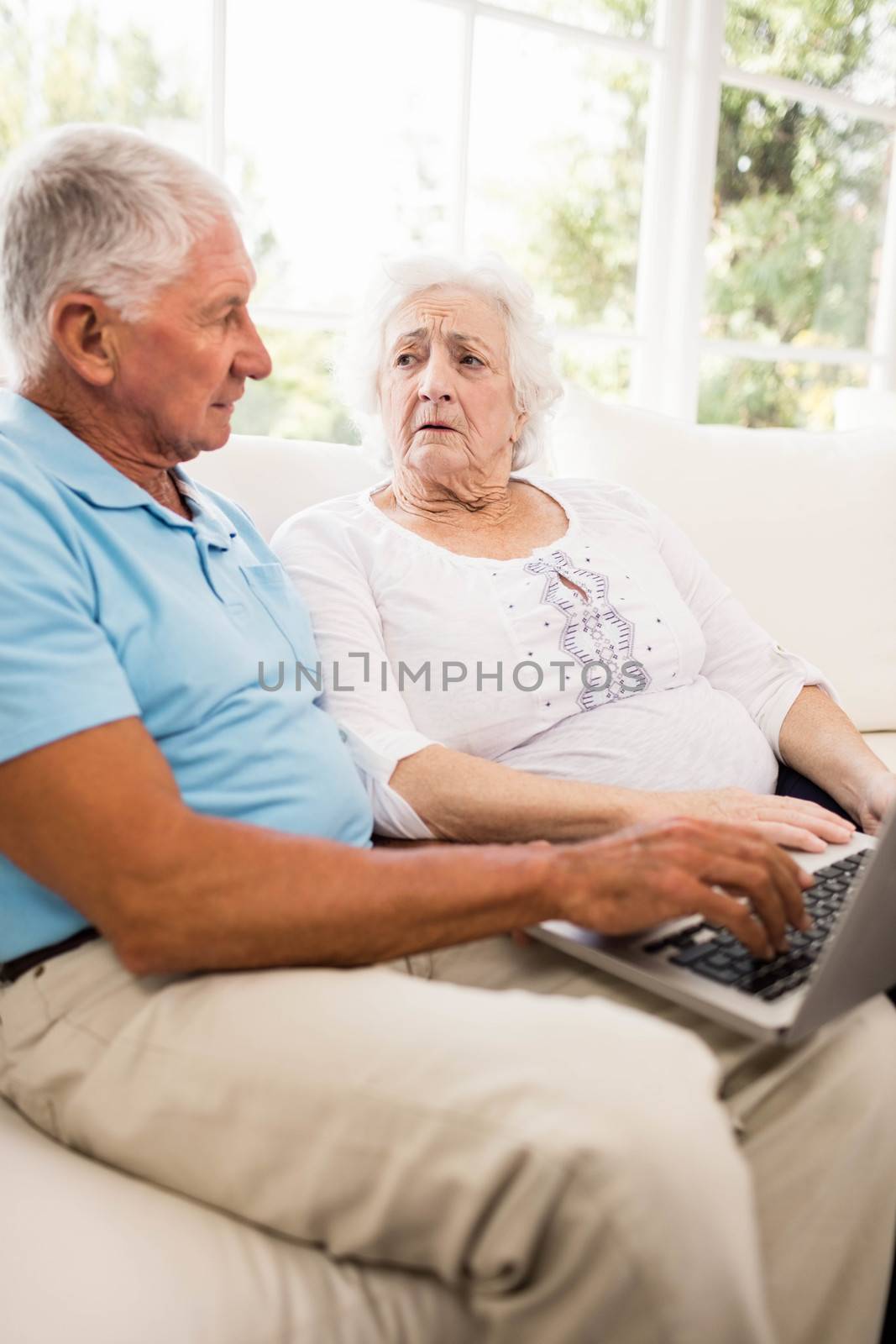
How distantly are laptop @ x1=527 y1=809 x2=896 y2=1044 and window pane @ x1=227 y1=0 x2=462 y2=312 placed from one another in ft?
6.84

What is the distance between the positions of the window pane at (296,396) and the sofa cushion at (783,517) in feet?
3.63

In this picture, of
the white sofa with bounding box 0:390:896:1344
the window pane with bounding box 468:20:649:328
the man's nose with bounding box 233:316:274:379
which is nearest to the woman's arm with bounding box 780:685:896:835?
the white sofa with bounding box 0:390:896:1344

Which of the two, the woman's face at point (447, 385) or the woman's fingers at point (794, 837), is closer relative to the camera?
the woman's fingers at point (794, 837)

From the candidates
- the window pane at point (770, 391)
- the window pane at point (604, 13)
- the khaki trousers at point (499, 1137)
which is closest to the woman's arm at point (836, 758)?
the khaki trousers at point (499, 1137)

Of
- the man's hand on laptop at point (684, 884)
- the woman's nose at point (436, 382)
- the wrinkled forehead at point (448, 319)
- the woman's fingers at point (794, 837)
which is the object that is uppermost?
the wrinkled forehead at point (448, 319)

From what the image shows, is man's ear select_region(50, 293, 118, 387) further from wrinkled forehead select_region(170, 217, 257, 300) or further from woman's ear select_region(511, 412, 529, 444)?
woman's ear select_region(511, 412, 529, 444)

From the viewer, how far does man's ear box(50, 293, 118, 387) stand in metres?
1.04

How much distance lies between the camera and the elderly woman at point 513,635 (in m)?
1.27

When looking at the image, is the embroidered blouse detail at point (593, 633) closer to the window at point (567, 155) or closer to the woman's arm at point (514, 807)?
the woman's arm at point (514, 807)

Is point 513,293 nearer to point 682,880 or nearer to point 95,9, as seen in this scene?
point 682,880

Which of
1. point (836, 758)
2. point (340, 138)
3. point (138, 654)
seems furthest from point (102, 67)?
point (836, 758)

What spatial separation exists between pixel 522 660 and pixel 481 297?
592 millimetres

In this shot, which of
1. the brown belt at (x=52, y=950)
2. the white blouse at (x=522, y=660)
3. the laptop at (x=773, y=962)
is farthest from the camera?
the white blouse at (x=522, y=660)

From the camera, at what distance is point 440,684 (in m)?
1.41
